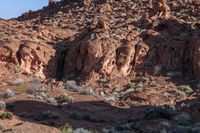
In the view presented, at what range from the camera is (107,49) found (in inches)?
1577

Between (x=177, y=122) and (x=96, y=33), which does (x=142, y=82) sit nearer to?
(x=96, y=33)

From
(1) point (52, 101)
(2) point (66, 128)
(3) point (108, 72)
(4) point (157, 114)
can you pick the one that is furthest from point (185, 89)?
(2) point (66, 128)

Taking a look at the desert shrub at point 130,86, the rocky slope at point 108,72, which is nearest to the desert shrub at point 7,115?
the rocky slope at point 108,72

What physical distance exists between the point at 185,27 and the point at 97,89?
918 centimetres

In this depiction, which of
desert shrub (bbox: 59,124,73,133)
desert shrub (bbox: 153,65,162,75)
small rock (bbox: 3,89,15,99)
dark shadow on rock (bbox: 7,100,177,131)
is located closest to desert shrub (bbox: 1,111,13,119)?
dark shadow on rock (bbox: 7,100,177,131)

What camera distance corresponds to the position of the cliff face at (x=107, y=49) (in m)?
39.4

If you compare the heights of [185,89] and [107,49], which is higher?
[107,49]

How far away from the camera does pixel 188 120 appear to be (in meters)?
28.2

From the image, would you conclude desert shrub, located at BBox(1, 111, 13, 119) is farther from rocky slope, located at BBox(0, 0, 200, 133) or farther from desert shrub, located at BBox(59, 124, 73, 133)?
desert shrub, located at BBox(59, 124, 73, 133)

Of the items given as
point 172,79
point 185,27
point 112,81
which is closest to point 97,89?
point 112,81

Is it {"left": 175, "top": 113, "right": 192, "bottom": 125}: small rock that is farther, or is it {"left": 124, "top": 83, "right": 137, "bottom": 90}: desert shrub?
{"left": 124, "top": 83, "right": 137, "bottom": 90}: desert shrub

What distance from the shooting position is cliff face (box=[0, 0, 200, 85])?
39406mm

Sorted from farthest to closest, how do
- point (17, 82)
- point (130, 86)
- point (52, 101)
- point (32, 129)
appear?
point (130, 86)
point (17, 82)
point (52, 101)
point (32, 129)

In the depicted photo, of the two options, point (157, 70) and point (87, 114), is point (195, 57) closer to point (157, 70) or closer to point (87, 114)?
point (157, 70)
